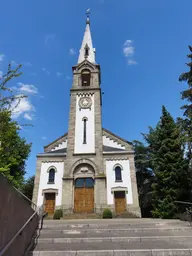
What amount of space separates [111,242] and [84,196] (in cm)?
1490

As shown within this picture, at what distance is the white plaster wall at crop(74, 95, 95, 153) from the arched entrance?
211 cm

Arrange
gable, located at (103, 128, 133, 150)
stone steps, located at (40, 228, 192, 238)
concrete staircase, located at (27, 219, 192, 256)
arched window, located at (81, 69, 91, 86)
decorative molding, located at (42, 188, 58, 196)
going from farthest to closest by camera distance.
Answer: arched window, located at (81, 69, 91, 86), gable, located at (103, 128, 133, 150), decorative molding, located at (42, 188, 58, 196), stone steps, located at (40, 228, 192, 238), concrete staircase, located at (27, 219, 192, 256)

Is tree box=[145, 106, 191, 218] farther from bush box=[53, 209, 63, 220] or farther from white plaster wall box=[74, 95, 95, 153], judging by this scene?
bush box=[53, 209, 63, 220]

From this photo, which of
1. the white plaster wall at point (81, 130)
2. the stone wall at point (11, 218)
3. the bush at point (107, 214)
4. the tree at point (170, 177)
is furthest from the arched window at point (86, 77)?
the stone wall at point (11, 218)

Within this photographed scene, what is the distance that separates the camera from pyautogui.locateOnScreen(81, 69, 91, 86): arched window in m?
29.6

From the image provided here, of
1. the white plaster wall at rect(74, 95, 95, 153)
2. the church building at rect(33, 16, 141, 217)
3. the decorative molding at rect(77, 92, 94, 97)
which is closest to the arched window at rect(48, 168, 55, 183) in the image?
the church building at rect(33, 16, 141, 217)

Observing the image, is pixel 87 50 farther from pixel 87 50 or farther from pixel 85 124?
pixel 85 124

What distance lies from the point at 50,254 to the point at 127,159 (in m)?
18.0

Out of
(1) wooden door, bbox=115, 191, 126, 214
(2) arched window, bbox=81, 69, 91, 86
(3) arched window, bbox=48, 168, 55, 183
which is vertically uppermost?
(2) arched window, bbox=81, 69, 91, 86

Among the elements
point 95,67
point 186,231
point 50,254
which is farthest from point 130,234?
point 95,67

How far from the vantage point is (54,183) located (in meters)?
22.2

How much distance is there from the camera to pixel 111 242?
689 centimetres

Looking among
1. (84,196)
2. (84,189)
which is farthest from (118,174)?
(84,196)

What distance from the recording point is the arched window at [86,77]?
29.6 metres
